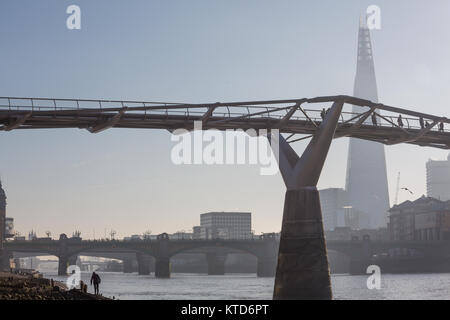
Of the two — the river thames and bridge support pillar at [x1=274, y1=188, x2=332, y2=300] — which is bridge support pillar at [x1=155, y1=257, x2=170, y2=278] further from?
bridge support pillar at [x1=274, y1=188, x2=332, y2=300]

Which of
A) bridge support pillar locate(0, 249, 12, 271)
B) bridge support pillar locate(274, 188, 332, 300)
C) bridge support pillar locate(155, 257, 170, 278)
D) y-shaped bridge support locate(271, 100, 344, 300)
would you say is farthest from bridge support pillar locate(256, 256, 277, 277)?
bridge support pillar locate(274, 188, 332, 300)

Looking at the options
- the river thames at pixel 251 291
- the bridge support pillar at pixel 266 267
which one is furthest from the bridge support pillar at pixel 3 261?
the bridge support pillar at pixel 266 267

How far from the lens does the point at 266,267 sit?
19138 centimetres

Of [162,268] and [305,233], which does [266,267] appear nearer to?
[162,268]

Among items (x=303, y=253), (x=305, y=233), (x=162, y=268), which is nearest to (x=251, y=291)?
(x=303, y=253)

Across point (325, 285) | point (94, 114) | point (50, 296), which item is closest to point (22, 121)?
point (94, 114)

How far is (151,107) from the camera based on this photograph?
55062mm

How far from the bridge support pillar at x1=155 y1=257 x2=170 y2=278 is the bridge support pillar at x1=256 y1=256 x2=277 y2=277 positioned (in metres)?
24.6

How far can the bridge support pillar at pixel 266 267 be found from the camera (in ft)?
620

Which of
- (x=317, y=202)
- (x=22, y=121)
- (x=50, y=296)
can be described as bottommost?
(x=50, y=296)

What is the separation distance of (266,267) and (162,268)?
91.7 feet
